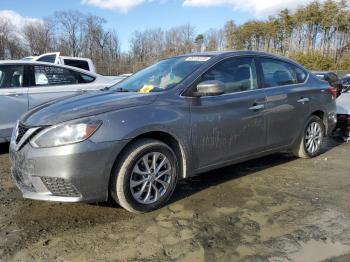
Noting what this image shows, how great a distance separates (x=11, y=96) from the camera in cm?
667

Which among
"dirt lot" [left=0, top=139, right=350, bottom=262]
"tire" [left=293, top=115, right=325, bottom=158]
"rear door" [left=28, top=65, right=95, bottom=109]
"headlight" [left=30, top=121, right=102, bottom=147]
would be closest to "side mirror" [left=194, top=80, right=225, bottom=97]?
"dirt lot" [left=0, top=139, right=350, bottom=262]

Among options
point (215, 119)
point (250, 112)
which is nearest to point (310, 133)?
point (250, 112)

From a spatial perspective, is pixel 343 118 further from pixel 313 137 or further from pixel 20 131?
pixel 20 131

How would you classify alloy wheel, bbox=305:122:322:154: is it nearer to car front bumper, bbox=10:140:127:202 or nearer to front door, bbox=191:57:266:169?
front door, bbox=191:57:266:169

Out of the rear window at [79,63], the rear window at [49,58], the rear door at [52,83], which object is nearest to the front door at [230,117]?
the rear door at [52,83]

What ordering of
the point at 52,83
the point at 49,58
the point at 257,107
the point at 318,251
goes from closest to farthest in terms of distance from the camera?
1. the point at 318,251
2. the point at 257,107
3. the point at 52,83
4. the point at 49,58

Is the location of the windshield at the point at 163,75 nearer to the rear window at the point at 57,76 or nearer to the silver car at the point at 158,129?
the silver car at the point at 158,129

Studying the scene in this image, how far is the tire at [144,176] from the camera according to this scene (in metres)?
3.81

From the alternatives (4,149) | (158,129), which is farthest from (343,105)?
(4,149)

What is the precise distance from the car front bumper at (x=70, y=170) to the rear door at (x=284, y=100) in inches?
88.1

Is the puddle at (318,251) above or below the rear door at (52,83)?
below

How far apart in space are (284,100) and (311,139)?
1.10 m

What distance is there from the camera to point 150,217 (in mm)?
3904

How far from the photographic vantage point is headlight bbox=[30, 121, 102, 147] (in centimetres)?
359
